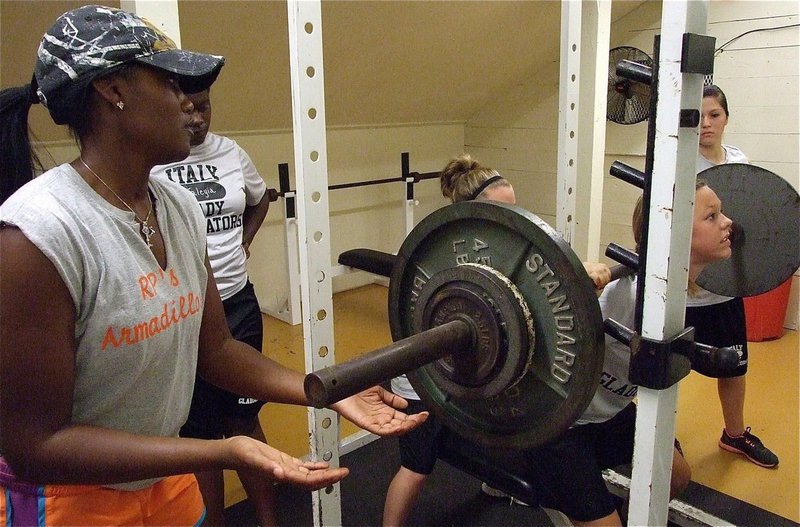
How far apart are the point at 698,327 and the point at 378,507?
1161mm

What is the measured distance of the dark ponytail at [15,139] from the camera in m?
0.84

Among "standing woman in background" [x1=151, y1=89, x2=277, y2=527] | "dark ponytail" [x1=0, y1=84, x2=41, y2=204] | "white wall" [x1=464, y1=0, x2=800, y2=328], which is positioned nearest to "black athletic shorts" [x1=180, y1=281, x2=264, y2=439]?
"standing woman in background" [x1=151, y1=89, x2=277, y2=527]

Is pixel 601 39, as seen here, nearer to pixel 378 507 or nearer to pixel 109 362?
pixel 378 507

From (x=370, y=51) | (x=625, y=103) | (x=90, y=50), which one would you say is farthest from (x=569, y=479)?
(x=370, y=51)

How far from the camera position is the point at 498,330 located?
0.98 meters

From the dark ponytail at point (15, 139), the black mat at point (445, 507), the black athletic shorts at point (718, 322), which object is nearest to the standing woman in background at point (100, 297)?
the dark ponytail at point (15, 139)

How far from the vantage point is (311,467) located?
772 millimetres

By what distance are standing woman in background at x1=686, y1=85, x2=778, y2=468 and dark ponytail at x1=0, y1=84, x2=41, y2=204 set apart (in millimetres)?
1631

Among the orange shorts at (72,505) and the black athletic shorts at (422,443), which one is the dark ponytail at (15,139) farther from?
the black athletic shorts at (422,443)

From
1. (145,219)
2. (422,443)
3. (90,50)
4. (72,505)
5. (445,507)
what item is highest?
(90,50)

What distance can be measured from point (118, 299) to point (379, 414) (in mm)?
418

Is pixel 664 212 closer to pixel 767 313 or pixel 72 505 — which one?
pixel 72 505

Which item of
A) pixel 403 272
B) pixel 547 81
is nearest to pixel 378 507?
pixel 403 272

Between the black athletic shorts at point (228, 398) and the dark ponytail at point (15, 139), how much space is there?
80 cm
